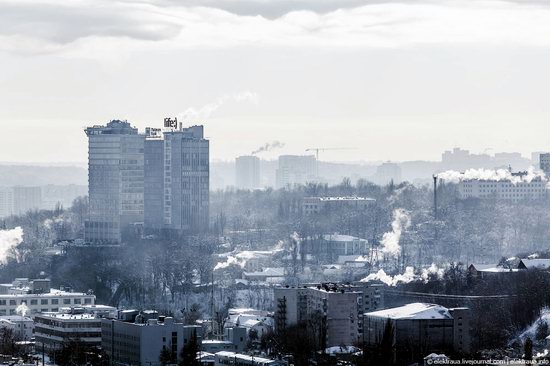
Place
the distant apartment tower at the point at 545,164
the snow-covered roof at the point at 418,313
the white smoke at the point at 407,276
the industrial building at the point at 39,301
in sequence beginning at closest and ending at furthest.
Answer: the snow-covered roof at the point at 418,313 → the industrial building at the point at 39,301 → the white smoke at the point at 407,276 → the distant apartment tower at the point at 545,164

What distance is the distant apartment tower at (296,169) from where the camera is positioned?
15612 centimetres

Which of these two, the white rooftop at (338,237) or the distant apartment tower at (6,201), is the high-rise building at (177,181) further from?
the distant apartment tower at (6,201)

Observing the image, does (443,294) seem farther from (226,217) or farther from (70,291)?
(226,217)

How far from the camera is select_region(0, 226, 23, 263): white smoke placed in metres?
84.7

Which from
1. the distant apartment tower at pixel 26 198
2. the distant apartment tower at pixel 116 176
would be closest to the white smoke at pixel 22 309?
the distant apartment tower at pixel 116 176

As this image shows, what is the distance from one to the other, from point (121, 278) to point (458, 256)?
15.7 metres

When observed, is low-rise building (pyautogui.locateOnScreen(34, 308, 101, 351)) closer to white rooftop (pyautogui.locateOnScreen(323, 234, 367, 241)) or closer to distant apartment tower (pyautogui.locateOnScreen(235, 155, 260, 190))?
white rooftop (pyautogui.locateOnScreen(323, 234, 367, 241))

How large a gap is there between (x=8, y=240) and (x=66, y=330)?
2878 centimetres

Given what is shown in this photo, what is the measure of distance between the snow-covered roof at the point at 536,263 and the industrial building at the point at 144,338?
19.5 m

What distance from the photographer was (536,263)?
233ft

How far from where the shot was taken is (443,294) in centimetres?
6800

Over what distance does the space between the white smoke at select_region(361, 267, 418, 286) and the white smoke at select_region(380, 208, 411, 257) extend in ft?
26.9

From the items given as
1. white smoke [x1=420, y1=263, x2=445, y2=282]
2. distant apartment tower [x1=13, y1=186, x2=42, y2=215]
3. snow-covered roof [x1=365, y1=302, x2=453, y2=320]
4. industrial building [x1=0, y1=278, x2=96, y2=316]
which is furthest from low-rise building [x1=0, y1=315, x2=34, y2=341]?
distant apartment tower [x1=13, y1=186, x2=42, y2=215]

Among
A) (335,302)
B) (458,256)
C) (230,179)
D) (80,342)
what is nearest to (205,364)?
(80,342)
